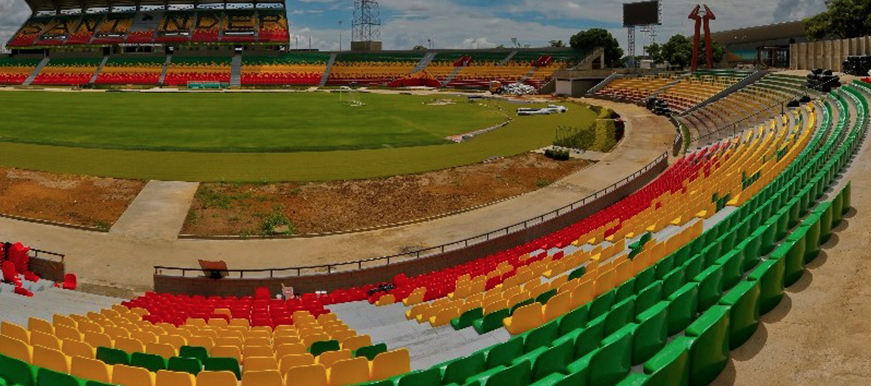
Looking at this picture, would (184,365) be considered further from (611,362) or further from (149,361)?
(611,362)

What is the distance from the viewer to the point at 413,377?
30.3 ft

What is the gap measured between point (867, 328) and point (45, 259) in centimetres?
2640

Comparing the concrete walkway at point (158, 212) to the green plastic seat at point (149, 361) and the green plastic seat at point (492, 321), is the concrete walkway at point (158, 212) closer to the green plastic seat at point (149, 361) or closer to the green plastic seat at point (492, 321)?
the green plastic seat at point (149, 361)

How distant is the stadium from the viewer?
9992 mm

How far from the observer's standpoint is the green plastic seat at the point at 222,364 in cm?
1149

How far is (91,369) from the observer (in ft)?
34.7

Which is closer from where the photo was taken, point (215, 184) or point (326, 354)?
point (326, 354)

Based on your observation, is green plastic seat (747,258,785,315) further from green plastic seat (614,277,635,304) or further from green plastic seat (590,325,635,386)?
green plastic seat (590,325,635,386)

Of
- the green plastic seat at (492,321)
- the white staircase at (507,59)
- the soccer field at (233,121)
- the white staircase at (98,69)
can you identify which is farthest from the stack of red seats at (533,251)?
the white staircase at (98,69)

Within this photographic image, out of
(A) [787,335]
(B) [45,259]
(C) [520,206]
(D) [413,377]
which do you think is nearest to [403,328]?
(D) [413,377]

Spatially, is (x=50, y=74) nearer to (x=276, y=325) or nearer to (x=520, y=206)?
(x=520, y=206)

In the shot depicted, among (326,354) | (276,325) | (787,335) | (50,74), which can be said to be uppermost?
(50,74)

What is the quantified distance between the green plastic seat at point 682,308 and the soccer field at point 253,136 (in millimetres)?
29527

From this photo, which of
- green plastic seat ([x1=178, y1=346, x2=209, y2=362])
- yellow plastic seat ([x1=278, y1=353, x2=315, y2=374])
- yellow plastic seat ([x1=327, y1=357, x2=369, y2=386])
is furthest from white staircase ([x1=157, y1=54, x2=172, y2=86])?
yellow plastic seat ([x1=327, y1=357, x2=369, y2=386])
